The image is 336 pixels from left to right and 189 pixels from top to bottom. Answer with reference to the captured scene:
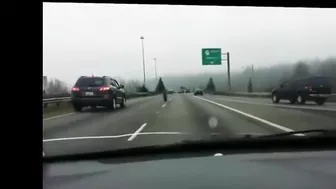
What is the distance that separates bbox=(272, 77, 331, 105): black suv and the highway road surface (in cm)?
19

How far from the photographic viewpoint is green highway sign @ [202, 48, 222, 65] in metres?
6.77

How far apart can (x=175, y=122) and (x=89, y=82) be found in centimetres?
180

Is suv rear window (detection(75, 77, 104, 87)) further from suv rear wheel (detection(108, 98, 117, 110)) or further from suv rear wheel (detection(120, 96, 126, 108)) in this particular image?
suv rear wheel (detection(120, 96, 126, 108))

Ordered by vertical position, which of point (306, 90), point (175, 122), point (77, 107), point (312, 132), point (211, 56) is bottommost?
point (312, 132)

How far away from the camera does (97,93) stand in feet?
25.0

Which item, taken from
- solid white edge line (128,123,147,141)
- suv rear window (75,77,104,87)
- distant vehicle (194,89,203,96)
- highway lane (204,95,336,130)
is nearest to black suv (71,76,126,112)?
suv rear window (75,77,104,87)

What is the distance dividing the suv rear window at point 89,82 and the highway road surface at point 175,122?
620 millimetres

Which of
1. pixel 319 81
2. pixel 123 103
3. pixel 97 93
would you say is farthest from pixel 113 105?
pixel 319 81

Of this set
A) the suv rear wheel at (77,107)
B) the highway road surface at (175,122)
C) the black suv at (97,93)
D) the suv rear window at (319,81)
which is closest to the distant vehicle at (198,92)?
the highway road surface at (175,122)

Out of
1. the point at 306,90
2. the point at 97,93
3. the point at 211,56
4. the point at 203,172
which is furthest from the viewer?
the point at 306,90

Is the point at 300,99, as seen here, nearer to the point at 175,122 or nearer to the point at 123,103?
the point at 175,122

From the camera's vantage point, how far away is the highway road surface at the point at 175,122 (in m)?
6.61

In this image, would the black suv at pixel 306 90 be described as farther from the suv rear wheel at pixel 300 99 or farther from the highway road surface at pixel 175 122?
the highway road surface at pixel 175 122
